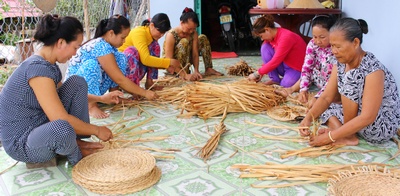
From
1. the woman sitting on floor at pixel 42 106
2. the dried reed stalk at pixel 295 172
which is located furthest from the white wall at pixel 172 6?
the dried reed stalk at pixel 295 172

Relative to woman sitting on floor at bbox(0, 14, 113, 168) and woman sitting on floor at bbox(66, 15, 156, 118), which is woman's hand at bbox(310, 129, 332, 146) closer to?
woman sitting on floor at bbox(0, 14, 113, 168)

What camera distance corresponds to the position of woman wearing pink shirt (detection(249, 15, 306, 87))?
3.97 meters

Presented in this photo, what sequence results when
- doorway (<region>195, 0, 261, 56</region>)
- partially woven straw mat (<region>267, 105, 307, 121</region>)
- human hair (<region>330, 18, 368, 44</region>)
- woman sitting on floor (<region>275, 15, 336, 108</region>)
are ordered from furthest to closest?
doorway (<region>195, 0, 261, 56</region>)
woman sitting on floor (<region>275, 15, 336, 108</region>)
partially woven straw mat (<region>267, 105, 307, 121</region>)
human hair (<region>330, 18, 368, 44</region>)

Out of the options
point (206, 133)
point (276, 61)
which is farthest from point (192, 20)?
point (206, 133)

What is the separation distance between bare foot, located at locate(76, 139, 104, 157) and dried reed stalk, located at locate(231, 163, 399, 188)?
0.93 metres

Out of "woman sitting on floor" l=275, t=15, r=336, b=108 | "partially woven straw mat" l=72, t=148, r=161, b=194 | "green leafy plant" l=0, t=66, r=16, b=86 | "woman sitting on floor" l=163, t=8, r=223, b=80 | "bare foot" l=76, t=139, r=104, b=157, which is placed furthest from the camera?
"green leafy plant" l=0, t=66, r=16, b=86

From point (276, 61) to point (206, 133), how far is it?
157 centimetres

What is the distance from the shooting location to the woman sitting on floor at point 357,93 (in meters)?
2.18

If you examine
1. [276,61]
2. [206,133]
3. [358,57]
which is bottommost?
[206,133]

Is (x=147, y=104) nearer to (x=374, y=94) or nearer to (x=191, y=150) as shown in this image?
(x=191, y=150)

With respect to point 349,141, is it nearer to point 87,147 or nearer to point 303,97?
point 303,97

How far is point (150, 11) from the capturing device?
6430mm

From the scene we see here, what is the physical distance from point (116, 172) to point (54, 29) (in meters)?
0.85

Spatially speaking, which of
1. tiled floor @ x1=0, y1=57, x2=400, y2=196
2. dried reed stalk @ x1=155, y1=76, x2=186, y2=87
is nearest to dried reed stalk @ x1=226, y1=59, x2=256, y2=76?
dried reed stalk @ x1=155, y1=76, x2=186, y2=87
